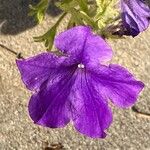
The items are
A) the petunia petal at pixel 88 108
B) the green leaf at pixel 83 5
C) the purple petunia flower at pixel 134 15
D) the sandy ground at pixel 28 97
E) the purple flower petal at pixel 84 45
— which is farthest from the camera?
the sandy ground at pixel 28 97

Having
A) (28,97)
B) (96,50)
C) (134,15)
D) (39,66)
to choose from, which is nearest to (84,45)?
(96,50)

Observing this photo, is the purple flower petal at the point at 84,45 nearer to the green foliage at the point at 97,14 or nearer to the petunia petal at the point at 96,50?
the petunia petal at the point at 96,50

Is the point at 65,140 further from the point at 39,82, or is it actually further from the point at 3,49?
the point at 39,82

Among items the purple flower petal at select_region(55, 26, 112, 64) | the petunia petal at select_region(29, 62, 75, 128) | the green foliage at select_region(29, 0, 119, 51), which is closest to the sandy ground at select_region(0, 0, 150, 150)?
the green foliage at select_region(29, 0, 119, 51)

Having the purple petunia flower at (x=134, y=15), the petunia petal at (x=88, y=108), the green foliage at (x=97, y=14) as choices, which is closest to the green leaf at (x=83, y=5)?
the green foliage at (x=97, y=14)

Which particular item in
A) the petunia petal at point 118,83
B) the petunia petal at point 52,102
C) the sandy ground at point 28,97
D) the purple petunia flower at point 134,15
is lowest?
the sandy ground at point 28,97
